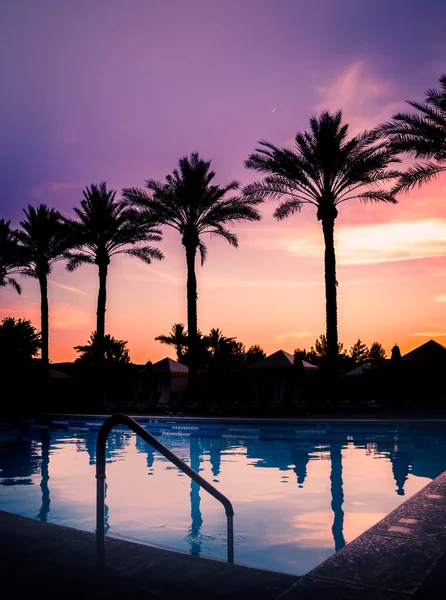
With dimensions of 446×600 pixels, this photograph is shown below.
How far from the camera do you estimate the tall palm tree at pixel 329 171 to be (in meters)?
23.3

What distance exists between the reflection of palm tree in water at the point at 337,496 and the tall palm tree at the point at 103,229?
18.7 metres

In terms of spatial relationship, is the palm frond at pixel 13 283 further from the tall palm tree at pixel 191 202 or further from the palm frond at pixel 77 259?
the tall palm tree at pixel 191 202

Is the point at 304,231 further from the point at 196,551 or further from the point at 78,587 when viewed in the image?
the point at 78,587

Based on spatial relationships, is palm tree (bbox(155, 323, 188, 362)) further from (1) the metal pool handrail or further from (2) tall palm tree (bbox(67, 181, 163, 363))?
(1) the metal pool handrail

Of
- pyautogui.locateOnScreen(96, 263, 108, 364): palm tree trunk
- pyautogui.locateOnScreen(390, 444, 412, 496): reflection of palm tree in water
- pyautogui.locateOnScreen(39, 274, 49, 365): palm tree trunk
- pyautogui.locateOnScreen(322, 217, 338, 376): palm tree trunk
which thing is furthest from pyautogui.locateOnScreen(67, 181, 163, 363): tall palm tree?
pyautogui.locateOnScreen(390, 444, 412, 496): reflection of palm tree in water

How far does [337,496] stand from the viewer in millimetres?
9203

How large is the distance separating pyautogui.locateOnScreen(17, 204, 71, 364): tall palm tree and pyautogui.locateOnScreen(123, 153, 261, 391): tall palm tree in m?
6.62

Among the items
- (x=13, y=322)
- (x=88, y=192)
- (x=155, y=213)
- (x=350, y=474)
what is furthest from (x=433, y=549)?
(x=13, y=322)

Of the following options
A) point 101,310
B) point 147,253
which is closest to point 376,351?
point 147,253

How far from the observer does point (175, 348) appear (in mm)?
54031

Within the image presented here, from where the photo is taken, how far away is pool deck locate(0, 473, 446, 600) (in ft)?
9.89

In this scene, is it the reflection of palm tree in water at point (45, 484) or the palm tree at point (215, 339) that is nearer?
the reflection of palm tree in water at point (45, 484)

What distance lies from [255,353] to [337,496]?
49.7 meters

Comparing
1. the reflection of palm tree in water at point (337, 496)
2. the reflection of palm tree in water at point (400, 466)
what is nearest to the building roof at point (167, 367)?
the reflection of palm tree in water at point (337, 496)
